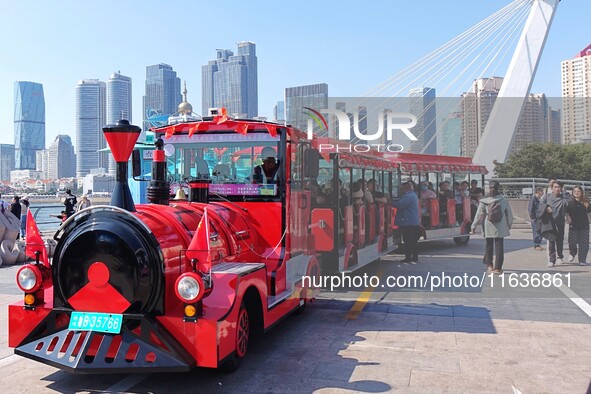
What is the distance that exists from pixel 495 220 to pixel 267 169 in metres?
5.79

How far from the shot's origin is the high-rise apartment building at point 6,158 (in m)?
93.5

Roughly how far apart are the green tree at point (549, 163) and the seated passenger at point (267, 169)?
32104 mm

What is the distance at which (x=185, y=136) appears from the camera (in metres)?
6.60

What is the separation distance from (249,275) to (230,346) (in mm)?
696

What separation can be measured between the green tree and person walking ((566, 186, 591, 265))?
2427cm

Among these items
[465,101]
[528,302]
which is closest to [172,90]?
[465,101]

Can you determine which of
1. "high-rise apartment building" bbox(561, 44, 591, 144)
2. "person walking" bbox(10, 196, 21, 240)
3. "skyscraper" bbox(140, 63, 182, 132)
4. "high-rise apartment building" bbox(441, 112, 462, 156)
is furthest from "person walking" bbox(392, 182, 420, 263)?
"high-rise apartment building" bbox(561, 44, 591, 144)

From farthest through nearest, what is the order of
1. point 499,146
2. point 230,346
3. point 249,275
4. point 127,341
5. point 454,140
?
point 499,146 → point 454,140 → point 249,275 → point 230,346 → point 127,341

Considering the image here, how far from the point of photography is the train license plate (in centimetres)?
414

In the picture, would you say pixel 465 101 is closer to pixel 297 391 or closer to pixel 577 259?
pixel 577 259

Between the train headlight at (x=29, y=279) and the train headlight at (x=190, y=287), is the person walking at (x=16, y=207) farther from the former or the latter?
the train headlight at (x=190, y=287)

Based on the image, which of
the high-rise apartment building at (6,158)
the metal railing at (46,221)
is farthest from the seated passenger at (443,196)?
the high-rise apartment building at (6,158)

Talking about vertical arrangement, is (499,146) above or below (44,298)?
above

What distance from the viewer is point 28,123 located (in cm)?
10350
